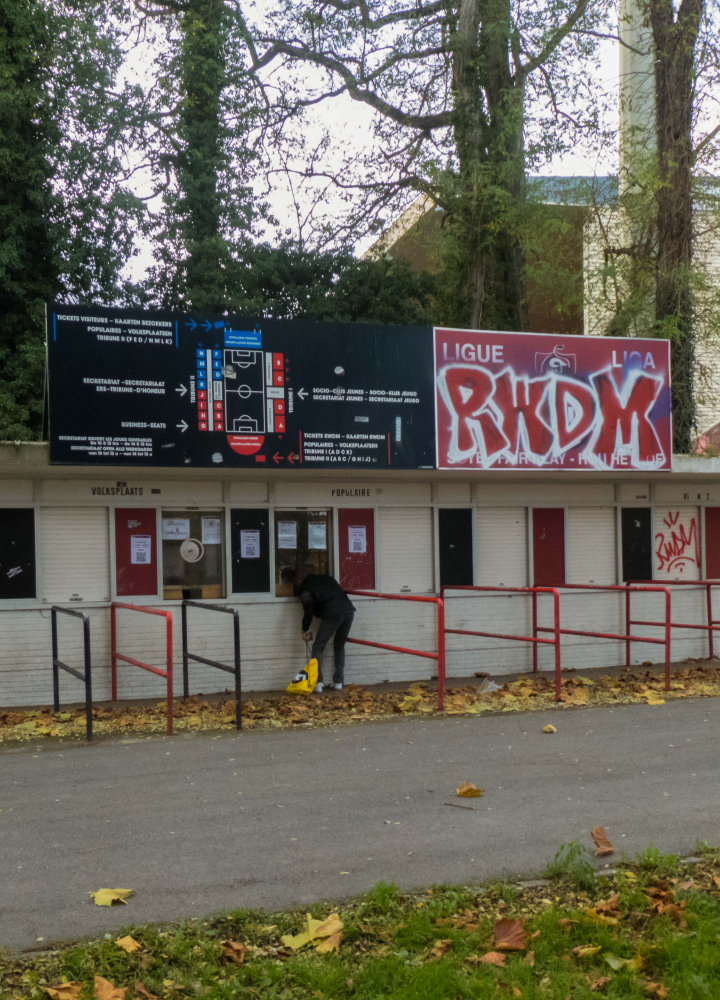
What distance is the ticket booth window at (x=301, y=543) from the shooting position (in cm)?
1151

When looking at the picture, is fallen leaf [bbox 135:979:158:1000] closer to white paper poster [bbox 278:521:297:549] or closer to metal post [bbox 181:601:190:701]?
metal post [bbox 181:601:190:701]

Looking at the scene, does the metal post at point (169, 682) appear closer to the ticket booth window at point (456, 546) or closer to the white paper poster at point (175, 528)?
the white paper poster at point (175, 528)

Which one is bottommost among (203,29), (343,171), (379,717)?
(379,717)

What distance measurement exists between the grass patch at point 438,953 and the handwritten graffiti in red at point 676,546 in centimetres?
912

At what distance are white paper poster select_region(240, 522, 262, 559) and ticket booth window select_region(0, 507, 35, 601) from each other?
235cm

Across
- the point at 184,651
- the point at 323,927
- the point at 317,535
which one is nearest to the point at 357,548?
the point at 317,535

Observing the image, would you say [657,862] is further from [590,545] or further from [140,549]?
[590,545]

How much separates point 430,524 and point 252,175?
1335 cm

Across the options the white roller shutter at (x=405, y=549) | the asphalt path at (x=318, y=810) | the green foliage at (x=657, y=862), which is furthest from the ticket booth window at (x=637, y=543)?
the green foliage at (x=657, y=862)

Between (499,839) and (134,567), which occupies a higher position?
(134,567)

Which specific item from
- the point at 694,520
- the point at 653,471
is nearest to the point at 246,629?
the point at 653,471

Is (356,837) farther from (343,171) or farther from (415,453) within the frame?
(343,171)

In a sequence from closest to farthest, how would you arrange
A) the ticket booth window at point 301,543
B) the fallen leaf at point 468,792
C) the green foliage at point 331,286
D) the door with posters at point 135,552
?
1. the fallen leaf at point 468,792
2. the door with posters at point 135,552
3. the ticket booth window at point 301,543
4. the green foliage at point 331,286

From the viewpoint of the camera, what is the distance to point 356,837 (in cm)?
578
